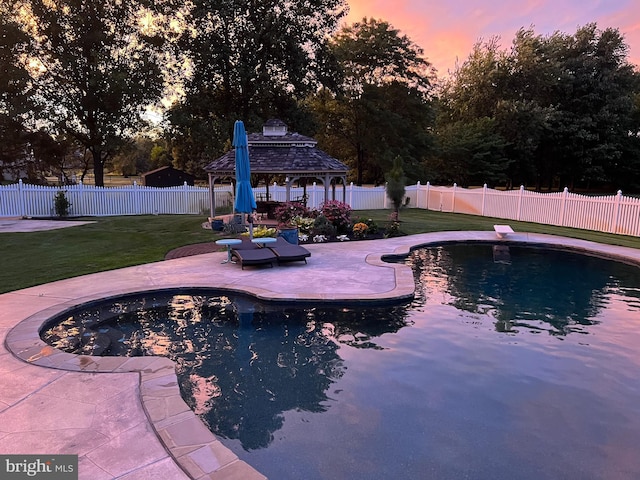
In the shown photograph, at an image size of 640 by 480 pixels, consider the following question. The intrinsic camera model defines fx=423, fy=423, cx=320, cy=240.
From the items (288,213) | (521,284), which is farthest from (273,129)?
(521,284)

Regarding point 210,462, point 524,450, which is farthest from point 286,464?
point 524,450

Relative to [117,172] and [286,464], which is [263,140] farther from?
[117,172]

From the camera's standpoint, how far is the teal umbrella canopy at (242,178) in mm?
11484

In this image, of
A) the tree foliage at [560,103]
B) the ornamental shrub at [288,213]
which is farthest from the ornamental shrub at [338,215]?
the tree foliage at [560,103]

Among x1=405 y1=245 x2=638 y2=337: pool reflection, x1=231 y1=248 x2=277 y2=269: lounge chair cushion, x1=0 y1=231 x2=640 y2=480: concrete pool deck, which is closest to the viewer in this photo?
x1=0 y1=231 x2=640 y2=480: concrete pool deck

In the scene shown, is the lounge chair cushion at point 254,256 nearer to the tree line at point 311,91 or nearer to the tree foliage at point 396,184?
the tree foliage at point 396,184

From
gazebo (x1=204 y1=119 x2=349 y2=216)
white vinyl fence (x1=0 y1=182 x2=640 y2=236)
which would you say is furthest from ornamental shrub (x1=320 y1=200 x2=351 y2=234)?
white vinyl fence (x1=0 y1=182 x2=640 y2=236)

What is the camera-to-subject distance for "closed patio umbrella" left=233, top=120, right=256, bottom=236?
11.5 meters

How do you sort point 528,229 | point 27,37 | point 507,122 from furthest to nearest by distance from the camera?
point 507,122
point 27,37
point 528,229

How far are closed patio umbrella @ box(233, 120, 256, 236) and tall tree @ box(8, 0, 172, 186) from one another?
13.7m

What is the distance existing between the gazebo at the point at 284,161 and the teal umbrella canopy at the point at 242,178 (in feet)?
12.6

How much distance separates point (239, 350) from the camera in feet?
20.4

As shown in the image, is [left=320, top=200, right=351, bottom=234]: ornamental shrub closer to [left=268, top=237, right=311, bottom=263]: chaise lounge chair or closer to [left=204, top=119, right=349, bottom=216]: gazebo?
[left=204, top=119, right=349, bottom=216]: gazebo

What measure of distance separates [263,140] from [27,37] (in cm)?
1484
